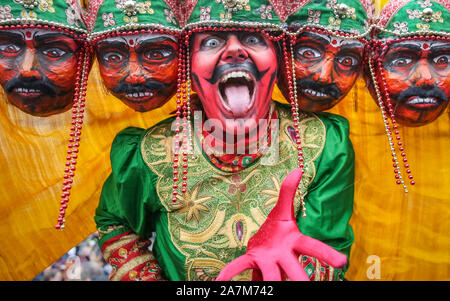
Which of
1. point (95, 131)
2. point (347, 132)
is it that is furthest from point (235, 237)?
point (95, 131)

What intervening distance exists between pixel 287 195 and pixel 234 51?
0.42 m

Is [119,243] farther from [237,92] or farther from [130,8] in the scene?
[130,8]

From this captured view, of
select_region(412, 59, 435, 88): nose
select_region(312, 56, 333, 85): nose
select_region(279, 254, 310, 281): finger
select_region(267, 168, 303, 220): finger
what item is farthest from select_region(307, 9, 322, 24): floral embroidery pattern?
select_region(279, 254, 310, 281): finger

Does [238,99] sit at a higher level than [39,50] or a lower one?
lower

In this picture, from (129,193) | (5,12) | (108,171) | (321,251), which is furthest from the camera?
(108,171)

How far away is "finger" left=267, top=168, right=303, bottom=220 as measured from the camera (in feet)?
4.04

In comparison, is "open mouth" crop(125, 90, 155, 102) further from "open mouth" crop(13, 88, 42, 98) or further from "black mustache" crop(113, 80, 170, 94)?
"open mouth" crop(13, 88, 42, 98)

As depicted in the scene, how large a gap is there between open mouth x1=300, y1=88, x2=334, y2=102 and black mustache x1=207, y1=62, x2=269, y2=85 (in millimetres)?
161

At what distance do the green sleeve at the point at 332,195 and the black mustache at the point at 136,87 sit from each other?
0.53m

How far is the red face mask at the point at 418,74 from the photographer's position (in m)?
1.42

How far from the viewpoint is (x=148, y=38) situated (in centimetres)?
136

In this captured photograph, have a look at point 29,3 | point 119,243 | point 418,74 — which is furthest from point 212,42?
point 119,243

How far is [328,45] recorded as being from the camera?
140 centimetres

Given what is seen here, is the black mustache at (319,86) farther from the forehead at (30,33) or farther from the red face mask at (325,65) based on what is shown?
the forehead at (30,33)
